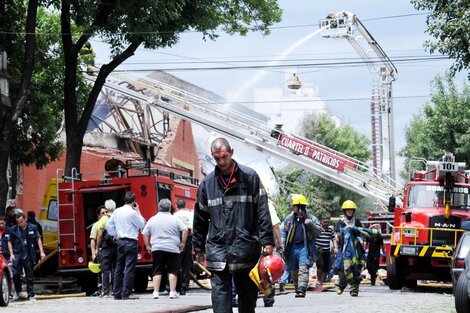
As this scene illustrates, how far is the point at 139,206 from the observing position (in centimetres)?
2236

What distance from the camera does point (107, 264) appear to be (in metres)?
20.2

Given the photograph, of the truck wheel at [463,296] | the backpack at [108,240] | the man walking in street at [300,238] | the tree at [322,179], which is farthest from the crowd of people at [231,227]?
the tree at [322,179]

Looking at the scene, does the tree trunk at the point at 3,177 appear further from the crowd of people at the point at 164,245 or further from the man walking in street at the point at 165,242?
the man walking in street at the point at 165,242

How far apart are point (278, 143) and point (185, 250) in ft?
61.4

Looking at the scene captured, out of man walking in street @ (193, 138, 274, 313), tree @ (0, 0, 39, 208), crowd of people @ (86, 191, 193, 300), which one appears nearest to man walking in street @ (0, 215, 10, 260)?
crowd of people @ (86, 191, 193, 300)

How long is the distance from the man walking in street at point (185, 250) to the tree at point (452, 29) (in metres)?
5.86

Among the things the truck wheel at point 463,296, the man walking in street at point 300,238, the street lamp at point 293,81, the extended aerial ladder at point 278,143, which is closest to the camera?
the truck wheel at point 463,296

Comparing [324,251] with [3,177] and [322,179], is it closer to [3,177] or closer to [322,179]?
[3,177]

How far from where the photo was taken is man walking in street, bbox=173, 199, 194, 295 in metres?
20.9

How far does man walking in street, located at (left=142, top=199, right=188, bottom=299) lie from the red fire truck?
120 inches

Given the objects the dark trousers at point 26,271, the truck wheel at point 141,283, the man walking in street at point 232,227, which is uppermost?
the man walking in street at point 232,227

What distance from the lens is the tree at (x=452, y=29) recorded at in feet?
64.2

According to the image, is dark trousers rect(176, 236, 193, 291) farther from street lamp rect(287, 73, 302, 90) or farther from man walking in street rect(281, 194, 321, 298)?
street lamp rect(287, 73, 302, 90)

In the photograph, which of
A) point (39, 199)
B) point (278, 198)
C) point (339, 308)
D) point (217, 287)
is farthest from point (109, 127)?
point (217, 287)
